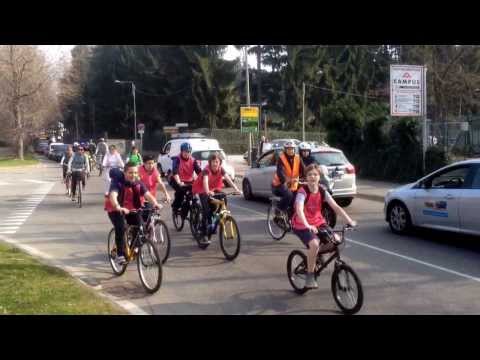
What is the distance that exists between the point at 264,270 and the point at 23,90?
48802 millimetres

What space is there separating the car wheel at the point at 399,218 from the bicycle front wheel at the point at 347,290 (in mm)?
4991

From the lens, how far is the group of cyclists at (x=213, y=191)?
6.57m

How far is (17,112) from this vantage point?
51656 mm

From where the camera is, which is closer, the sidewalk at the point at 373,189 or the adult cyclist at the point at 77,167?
the adult cyclist at the point at 77,167

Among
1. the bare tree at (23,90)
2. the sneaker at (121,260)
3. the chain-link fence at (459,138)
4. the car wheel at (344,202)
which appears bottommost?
the car wheel at (344,202)

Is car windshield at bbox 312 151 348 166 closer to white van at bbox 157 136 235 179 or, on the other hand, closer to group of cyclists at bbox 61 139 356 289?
group of cyclists at bbox 61 139 356 289

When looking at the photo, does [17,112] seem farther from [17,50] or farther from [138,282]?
[138,282]

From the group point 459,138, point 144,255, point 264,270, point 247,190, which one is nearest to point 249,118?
point 459,138

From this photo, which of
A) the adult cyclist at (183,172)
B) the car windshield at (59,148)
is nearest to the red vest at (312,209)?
the adult cyclist at (183,172)

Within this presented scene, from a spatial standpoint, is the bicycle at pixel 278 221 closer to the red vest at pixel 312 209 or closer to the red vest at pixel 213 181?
the red vest at pixel 213 181

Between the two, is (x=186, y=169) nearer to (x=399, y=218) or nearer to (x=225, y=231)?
(x=225, y=231)

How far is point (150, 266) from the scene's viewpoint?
24.1ft
